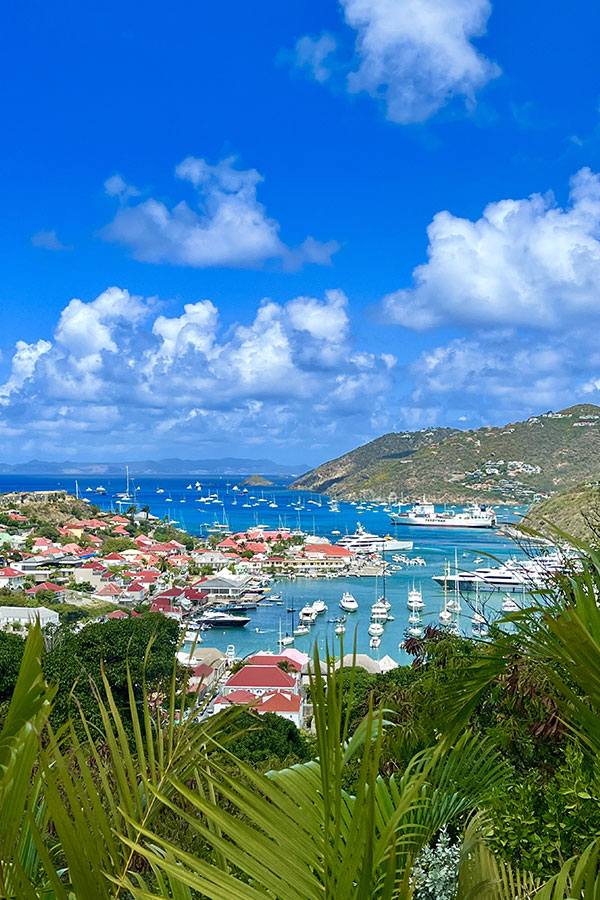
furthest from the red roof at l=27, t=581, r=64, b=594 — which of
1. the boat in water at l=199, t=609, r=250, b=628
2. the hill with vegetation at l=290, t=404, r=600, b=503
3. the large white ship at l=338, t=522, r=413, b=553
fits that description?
the hill with vegetation at l=290, t=404, r=600, b=503

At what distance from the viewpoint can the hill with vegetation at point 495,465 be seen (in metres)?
63.2

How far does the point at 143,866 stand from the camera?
2943 mm

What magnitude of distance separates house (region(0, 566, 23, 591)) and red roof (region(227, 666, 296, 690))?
14090 millimetres

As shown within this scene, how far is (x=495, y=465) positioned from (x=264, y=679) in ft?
186

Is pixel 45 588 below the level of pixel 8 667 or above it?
below

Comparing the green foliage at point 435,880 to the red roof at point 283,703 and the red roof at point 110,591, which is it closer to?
the red roof at point 283,703

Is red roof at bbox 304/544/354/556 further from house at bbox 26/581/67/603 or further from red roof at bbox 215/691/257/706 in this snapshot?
red roof at bbox 215/691/257/706

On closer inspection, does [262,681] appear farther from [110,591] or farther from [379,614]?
[110,591]

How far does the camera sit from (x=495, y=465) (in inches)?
2694

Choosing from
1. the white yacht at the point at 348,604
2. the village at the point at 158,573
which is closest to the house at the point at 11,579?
the village at the point at 158,573

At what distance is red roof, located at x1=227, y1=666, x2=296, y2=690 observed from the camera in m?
14.7

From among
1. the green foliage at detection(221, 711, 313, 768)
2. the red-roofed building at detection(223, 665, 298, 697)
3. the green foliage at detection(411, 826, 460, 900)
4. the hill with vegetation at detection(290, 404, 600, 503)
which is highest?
the hill with vegetation at detection(290, 404, 600, 503)

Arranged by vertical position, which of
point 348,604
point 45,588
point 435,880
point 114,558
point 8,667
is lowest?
point 348,604

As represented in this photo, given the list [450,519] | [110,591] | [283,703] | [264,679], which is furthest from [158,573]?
[450,519]
